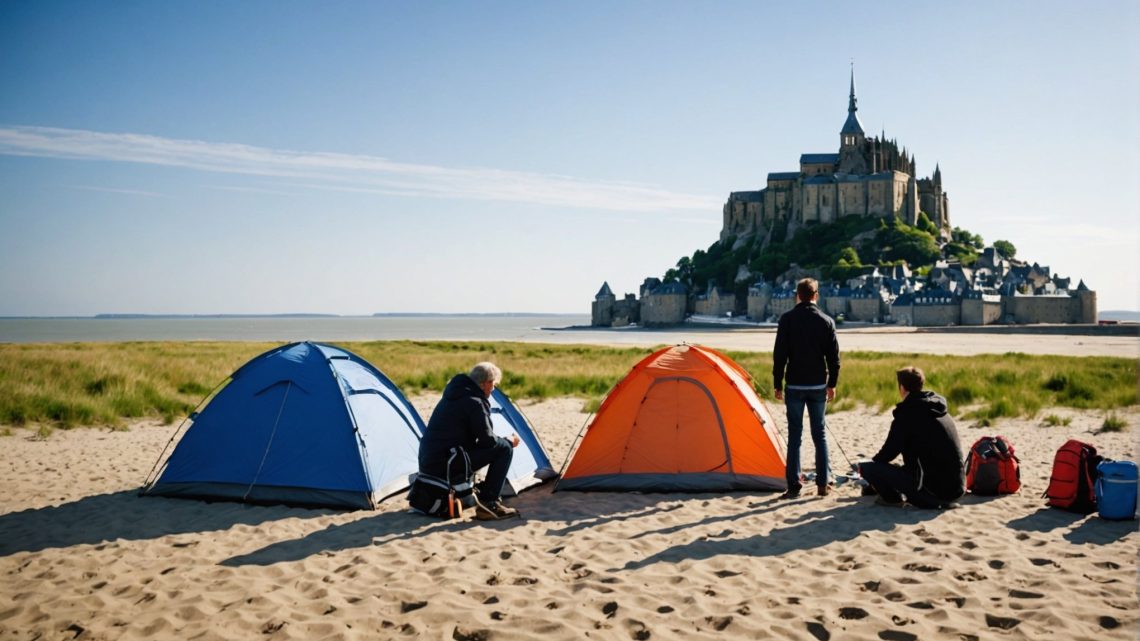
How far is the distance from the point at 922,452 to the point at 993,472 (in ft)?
3.62

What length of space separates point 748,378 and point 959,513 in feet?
9.21

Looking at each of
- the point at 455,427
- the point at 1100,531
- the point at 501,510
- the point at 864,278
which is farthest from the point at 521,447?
the point at 864,278

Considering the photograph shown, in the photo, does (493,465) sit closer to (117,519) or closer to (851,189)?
(117,519)

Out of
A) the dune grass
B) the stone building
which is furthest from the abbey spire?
the dune grass

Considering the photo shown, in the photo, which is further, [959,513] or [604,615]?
[959,513]

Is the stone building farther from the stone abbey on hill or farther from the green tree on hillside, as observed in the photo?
the green tree on hillside

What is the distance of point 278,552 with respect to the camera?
571cm

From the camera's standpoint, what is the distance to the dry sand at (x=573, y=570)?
4305mm

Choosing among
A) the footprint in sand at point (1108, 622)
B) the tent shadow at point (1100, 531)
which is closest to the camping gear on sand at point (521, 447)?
the tent shadow at point (1100, 531)

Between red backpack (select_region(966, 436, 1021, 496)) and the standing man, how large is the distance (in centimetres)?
147

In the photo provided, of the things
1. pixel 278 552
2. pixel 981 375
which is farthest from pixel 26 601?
pixel 981 375

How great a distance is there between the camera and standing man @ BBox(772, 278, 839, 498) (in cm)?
729

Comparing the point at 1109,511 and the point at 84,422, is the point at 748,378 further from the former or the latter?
the point at 84,422

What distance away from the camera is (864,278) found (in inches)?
3319
